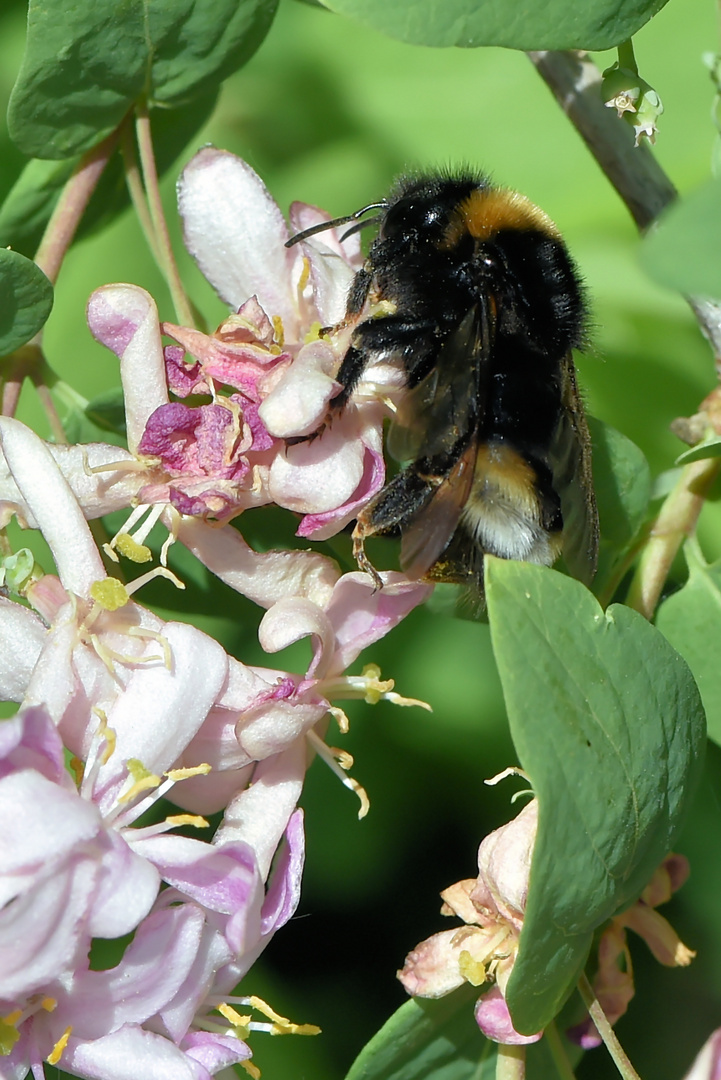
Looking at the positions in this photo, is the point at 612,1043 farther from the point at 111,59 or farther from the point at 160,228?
the point at 111,59

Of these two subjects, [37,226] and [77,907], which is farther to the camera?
[37,226]

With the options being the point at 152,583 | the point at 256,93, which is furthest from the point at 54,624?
the point at 256,93

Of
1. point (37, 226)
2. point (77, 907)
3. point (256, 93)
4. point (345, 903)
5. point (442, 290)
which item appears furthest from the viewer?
point (256, 93)

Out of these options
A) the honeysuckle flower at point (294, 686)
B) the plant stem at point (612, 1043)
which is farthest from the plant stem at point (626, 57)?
the plant stem at point (612, 1043)

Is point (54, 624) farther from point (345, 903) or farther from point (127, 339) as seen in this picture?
point (345, 903)

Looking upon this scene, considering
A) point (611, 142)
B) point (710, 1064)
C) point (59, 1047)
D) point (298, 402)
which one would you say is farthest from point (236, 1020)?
point (611, 142)

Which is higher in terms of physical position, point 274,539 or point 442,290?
point 442,290

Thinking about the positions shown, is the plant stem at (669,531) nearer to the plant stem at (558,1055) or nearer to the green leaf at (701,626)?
the green leaf at (701,626)

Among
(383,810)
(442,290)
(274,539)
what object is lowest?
(383,810)
